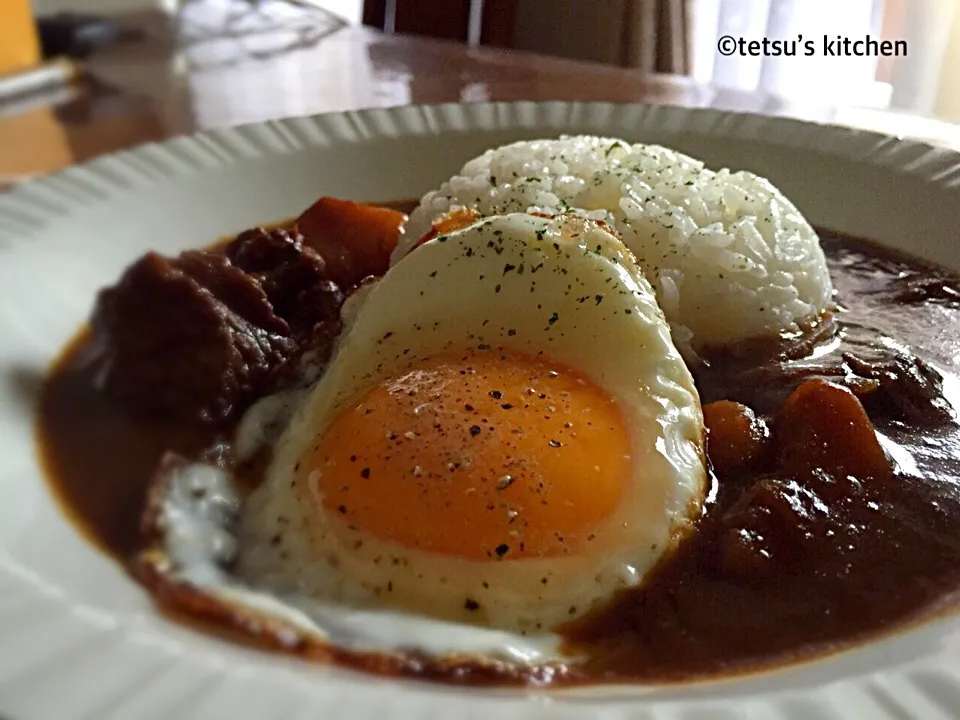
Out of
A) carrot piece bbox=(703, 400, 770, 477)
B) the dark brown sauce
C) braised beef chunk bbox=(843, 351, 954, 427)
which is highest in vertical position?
braised beef chunk bbox=(843, 351, 954, 427)

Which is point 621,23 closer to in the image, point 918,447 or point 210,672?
point 918,447

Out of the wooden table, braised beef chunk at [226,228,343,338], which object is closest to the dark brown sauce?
braised beef chunk at [226,228,343,338]

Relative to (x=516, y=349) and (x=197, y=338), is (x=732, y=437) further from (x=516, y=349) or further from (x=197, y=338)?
(x=197, y=338)

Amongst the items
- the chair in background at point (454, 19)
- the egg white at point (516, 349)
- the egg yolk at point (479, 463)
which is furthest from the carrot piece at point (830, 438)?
the chair in background at point (454, 19)

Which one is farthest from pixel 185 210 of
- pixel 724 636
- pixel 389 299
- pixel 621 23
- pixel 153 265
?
pixel 621 23

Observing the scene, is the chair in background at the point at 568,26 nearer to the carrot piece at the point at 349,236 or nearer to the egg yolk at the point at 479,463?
the carrot piece at the point at 349,236

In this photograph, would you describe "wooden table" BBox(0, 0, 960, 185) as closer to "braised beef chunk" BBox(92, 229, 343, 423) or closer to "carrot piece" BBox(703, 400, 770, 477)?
"braised beef chunk" BBox(92, 229, 343, 423)
